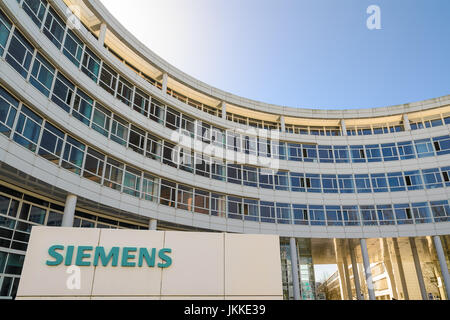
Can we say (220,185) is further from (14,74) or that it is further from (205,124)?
(14,74)

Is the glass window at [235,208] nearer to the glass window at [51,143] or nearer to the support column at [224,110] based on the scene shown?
the support column at [224,110]

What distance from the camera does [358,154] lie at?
34.0 metres

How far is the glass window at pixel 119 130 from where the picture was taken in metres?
23.0

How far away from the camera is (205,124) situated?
3038 cm

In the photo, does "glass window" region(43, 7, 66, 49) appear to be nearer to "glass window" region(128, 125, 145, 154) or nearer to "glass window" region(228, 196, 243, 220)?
"glass window" region(128, 125, 145, 154)

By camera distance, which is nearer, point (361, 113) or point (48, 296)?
point (48, 296)

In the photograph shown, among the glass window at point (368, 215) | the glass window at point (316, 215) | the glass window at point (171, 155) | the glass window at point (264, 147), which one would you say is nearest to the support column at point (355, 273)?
the glass window at point (368, 215)

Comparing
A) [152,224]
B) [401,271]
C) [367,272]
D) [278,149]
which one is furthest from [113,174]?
[401,271]

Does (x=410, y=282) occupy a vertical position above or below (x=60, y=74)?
below

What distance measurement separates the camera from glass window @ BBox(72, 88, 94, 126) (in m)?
20.4

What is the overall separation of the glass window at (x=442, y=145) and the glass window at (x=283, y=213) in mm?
15256

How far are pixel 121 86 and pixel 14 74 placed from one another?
8939 millimetres

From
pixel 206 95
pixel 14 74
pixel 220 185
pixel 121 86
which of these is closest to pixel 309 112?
pixel 206 95
